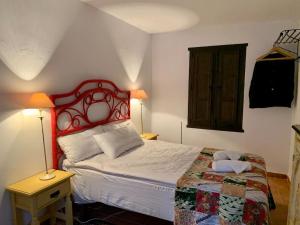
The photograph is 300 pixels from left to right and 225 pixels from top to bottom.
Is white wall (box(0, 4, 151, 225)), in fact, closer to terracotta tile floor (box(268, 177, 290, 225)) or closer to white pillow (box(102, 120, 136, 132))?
white pillow (box(102, 120, 136, 132))

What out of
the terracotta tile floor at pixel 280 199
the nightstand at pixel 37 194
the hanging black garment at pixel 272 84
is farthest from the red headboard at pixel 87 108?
the terracotta tile floor at pixel 280 199

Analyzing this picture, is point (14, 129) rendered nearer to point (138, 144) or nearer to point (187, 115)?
point (138, 144)

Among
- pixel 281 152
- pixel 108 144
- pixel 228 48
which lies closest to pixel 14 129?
pixel 108 144

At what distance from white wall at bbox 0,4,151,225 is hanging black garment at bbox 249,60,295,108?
1.95 metres

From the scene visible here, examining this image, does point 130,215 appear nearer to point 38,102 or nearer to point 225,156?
point 225,156

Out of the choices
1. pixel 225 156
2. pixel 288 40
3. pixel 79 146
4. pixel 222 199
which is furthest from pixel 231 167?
pixel 288 40

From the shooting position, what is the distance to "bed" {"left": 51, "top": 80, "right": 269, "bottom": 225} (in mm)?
1840

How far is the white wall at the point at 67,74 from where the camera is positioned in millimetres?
2035

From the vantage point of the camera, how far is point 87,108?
2.95 m

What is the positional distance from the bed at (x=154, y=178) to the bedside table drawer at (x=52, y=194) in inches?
8.9

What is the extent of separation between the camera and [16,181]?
83.8 inches

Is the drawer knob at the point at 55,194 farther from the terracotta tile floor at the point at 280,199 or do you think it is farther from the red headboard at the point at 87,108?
the terracotta tile floor at the point at 280,199

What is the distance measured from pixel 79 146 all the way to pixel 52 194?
63 centimetres

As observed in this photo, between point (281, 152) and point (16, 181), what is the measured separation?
372 centimetres
